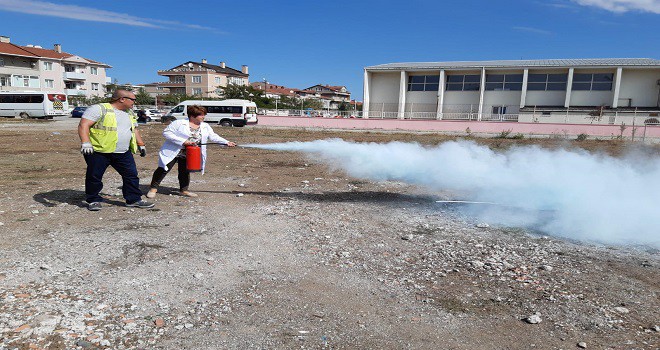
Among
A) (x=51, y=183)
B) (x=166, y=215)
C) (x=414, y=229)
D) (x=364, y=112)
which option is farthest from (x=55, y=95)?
(x=414, y=229)

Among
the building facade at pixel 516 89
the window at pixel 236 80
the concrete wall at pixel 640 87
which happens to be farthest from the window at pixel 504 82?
the window at pixel 236 80

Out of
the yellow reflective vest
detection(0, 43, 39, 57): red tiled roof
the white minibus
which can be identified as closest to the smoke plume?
the yellow reflective vest

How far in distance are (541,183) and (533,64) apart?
166 ft

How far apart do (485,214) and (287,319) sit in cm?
483

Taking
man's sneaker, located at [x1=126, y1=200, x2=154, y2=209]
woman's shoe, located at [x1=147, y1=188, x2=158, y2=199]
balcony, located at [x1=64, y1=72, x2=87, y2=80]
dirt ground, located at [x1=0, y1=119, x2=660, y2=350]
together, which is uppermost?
balcony, located at [x1=64, y1=72, x2=87, y2=80]

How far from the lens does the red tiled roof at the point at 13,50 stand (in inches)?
2633

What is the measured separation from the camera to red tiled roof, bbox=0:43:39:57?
6688 centimetres

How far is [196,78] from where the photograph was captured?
106 m

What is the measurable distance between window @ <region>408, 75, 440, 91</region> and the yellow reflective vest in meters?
52.6

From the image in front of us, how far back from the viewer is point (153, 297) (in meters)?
4.02

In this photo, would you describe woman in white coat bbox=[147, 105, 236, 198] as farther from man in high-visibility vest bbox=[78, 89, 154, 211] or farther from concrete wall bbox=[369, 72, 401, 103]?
concrete wall bbox=[369, 72, 401, 103]

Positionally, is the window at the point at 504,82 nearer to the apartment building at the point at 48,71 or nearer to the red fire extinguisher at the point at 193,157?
the red fire extinguisher at the point at 193,157

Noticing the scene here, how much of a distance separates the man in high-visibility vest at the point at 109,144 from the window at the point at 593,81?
55.3m

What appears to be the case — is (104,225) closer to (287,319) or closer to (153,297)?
(153,297)
